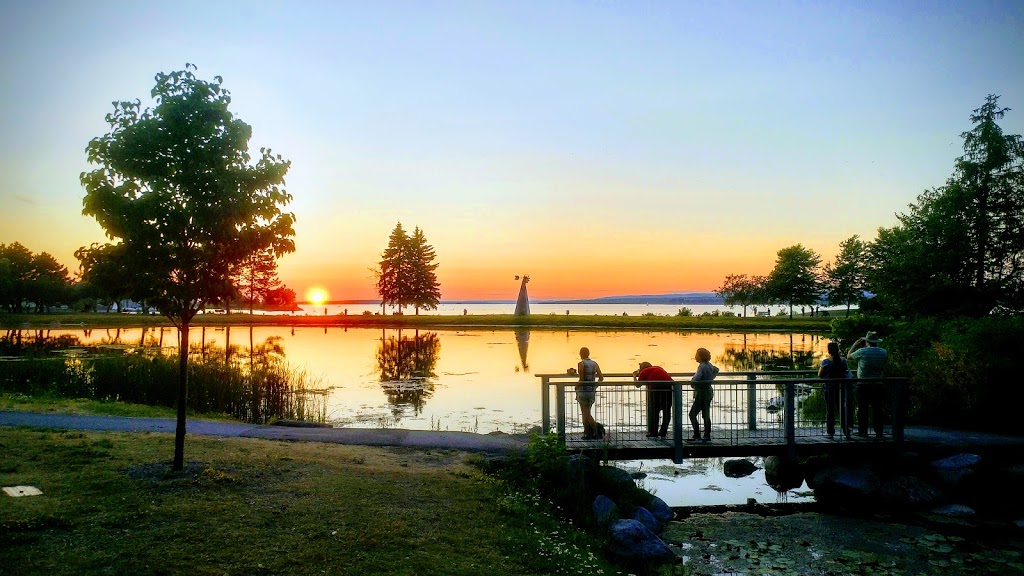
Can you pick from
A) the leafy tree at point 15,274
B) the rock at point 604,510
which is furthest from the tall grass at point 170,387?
the leafy tree at point 15,274

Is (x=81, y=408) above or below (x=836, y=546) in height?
above

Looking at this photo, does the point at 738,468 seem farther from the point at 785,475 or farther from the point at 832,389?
the point at 832,389

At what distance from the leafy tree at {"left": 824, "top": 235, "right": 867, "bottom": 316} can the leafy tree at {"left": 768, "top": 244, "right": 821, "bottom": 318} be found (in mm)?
1789

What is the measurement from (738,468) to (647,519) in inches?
220

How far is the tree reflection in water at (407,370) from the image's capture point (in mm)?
22609

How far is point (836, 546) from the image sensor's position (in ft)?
33.2

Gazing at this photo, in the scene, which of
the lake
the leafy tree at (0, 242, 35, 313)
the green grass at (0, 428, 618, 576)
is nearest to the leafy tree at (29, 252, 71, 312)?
the leafy tree at (0, 242, 35, 313)

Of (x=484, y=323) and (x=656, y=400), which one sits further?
(x=484, y=323)

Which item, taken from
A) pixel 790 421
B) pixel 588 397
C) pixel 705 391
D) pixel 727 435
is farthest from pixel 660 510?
pixel 790 421

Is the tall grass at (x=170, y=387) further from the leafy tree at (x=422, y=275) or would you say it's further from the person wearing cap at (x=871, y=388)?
the leafy tree at (x=422, y=275)

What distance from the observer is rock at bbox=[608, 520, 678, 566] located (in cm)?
865

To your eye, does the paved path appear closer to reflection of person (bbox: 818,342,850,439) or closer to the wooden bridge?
the wooden bridge

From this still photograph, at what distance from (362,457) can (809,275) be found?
279ft

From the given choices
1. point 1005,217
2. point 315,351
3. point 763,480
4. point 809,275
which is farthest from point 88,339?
point 809,275
